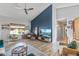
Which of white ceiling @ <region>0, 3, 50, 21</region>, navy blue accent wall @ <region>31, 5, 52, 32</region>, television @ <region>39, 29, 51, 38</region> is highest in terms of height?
white ceiling @ <region>0, 3, 50, 21</region>

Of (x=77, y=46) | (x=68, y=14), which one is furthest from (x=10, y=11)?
(x=77, y=46)

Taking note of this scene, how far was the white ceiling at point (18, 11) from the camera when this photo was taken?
1.71 m

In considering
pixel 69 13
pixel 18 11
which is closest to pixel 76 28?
pixel 69 13

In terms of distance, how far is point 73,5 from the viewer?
1.71m

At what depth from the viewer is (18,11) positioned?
174 cm

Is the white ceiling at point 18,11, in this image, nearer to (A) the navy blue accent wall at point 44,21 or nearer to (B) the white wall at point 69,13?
(A) the navy blue accent wall at point 44,21

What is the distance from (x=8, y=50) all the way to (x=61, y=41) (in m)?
0.76

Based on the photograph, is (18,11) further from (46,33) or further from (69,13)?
(69,13)

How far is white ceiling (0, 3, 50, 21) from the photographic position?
1.71 meters

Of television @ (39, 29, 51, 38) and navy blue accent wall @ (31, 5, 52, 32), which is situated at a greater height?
navy blue accent wall @ (31, 5, 52, 32)

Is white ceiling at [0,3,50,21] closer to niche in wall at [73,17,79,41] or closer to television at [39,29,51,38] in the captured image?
television at [39,29,51,38]

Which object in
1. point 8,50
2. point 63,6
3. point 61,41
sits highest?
point 63,6

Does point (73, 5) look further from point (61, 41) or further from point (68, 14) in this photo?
point (61, 41)

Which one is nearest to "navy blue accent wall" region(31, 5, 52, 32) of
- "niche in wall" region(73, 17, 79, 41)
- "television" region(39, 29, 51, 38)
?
"television" region(39, 29, 51, 38)
